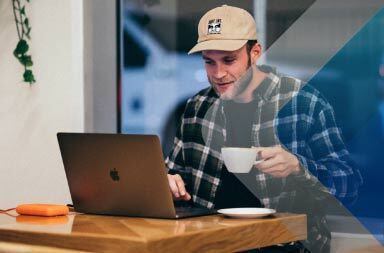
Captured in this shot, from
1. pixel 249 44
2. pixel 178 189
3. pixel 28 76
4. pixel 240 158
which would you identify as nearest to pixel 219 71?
pixel 249 44

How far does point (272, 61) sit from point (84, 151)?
112cm

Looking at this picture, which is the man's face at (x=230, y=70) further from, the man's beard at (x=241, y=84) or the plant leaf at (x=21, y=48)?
the plant leaf at (x=21, y=48)

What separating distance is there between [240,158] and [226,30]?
32.7 inches

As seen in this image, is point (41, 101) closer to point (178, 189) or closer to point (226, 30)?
point (226, 30)

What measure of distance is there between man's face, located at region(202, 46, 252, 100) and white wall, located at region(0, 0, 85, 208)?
70 cm

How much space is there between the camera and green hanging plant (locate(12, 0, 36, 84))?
127 inches

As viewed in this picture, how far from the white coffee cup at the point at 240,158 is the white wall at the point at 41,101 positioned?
4.37 feet

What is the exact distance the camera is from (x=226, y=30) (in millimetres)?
2725

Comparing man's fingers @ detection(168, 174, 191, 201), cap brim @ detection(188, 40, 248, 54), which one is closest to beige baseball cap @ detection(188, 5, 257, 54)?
cap brim @ detection(188, 40, 248, 54)

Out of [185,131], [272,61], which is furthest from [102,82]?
[272,61]

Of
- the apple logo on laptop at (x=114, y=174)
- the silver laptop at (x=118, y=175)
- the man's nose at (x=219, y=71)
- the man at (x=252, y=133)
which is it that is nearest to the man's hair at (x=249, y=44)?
the man at (x=252, y=133)

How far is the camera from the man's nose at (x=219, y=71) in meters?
2.78

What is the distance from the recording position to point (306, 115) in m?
2.64

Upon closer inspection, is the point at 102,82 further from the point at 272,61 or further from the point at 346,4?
the point at 346,4
